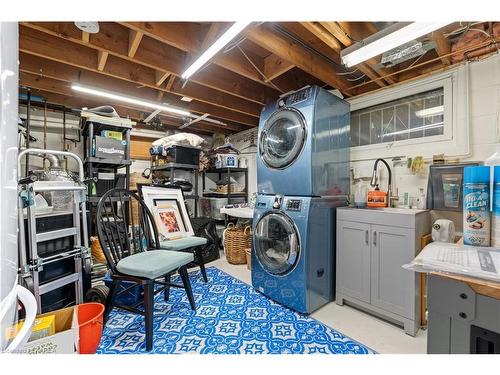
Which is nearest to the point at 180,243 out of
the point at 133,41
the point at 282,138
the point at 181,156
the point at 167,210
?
the point at 167,210

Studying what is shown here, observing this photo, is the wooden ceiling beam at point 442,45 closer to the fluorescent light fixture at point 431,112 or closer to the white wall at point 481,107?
the white wall at point 481,107

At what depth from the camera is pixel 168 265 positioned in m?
1.67

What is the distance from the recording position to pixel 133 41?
6.49 ft

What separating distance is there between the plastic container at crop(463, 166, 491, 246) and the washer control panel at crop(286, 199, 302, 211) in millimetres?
1235

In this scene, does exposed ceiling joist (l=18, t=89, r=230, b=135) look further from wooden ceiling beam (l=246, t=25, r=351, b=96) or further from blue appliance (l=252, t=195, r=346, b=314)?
blue appliance (l=252, t=195, r=346, b=314)

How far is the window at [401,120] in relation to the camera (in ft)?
7.16

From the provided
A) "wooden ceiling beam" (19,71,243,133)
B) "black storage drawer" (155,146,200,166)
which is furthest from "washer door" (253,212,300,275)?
"wooden ceiling beam" (19,71,243,133)

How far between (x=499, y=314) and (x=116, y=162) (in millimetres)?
3639

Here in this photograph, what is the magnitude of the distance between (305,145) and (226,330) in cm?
175

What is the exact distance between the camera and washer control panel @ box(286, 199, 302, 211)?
2.09 meters

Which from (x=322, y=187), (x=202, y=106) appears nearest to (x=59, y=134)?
(x=202, y=106)

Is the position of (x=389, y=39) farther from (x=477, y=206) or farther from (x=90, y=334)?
(x=90, y=334)
